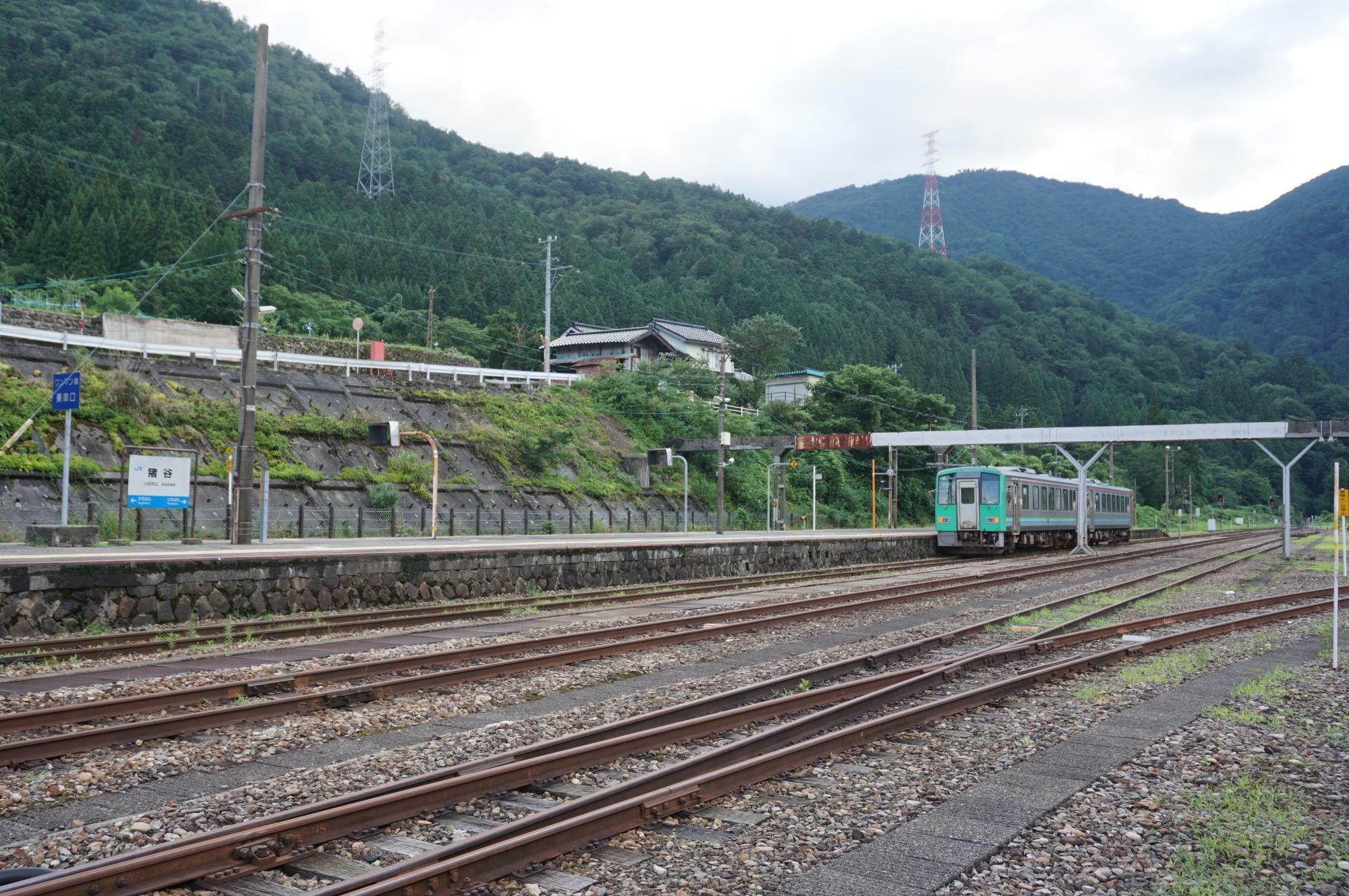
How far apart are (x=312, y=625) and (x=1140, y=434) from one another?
30.5 meters

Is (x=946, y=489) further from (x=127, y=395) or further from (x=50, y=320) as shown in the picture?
(x=50, y=320)

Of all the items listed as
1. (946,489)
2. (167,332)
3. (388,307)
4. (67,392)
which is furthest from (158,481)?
(388,307)

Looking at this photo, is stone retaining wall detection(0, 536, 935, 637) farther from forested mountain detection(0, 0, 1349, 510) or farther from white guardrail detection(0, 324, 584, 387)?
forested mountain detection(0, 0, 1349, 510)

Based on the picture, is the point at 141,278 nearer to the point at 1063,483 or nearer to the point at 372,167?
the point at 372,167

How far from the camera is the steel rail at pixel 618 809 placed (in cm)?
401

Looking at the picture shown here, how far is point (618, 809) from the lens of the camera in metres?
4.92

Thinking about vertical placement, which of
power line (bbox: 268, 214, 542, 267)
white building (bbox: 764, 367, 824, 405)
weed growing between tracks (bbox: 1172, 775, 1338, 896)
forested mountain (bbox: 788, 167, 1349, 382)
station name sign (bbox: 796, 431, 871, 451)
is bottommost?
weed growing between tracks (bbox: 1172, 775, 1338, 896)

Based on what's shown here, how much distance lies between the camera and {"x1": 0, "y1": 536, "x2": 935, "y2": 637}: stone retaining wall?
12086 millimetres

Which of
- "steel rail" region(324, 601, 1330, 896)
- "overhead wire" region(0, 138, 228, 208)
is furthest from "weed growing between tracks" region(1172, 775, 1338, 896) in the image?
"overhead wire" region(0, 138, 228, 208)

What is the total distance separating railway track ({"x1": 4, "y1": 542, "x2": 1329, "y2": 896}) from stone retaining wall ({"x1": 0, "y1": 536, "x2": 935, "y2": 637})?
877 cm

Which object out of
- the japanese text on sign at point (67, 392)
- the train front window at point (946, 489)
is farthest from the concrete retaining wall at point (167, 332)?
the train front window at point (946, 489)

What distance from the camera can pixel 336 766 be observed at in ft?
19.9

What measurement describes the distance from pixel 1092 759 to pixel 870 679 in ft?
8.02

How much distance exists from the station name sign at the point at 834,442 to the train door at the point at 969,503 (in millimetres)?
7244
